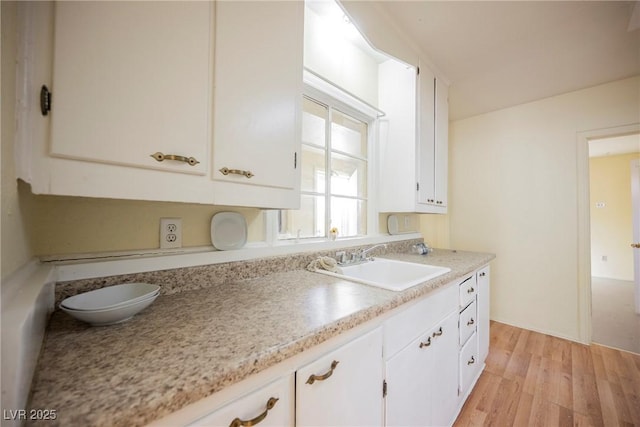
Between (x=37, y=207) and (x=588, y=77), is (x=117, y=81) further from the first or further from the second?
(x=588, y=77)

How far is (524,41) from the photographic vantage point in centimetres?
167

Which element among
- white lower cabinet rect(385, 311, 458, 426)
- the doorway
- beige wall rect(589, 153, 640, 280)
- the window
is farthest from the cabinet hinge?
beige wall rect(589, 153, 640, 280)

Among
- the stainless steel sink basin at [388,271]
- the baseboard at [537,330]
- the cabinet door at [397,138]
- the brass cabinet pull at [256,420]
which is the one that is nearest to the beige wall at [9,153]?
the brass cabinet pull at [256,420]

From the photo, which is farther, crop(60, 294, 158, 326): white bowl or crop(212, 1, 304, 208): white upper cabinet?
crop(212, 1, 304, 208): white upper cabinet

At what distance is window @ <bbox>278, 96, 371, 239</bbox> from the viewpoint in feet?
5.24

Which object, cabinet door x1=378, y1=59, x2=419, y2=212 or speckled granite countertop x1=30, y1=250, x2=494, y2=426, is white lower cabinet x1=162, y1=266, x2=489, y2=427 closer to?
speckled granite countertop x1=30, y1=250, x2=494, y2=426

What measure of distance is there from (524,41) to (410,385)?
2284 mm

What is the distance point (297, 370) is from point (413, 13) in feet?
6.32

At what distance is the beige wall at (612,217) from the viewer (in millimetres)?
4465

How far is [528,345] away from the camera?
7.36 feet

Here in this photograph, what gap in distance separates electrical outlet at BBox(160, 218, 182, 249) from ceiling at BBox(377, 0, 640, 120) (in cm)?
161

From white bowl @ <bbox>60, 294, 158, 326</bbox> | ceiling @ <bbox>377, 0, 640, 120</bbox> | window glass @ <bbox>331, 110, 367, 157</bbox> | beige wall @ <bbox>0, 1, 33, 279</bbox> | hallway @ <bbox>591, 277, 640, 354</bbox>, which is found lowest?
hallway @ <bbox>591, 277, 640, 354</bbox>

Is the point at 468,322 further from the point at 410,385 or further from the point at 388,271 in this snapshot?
the point at 410,385

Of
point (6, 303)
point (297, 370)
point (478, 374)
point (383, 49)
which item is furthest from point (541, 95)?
point (6, 303)
